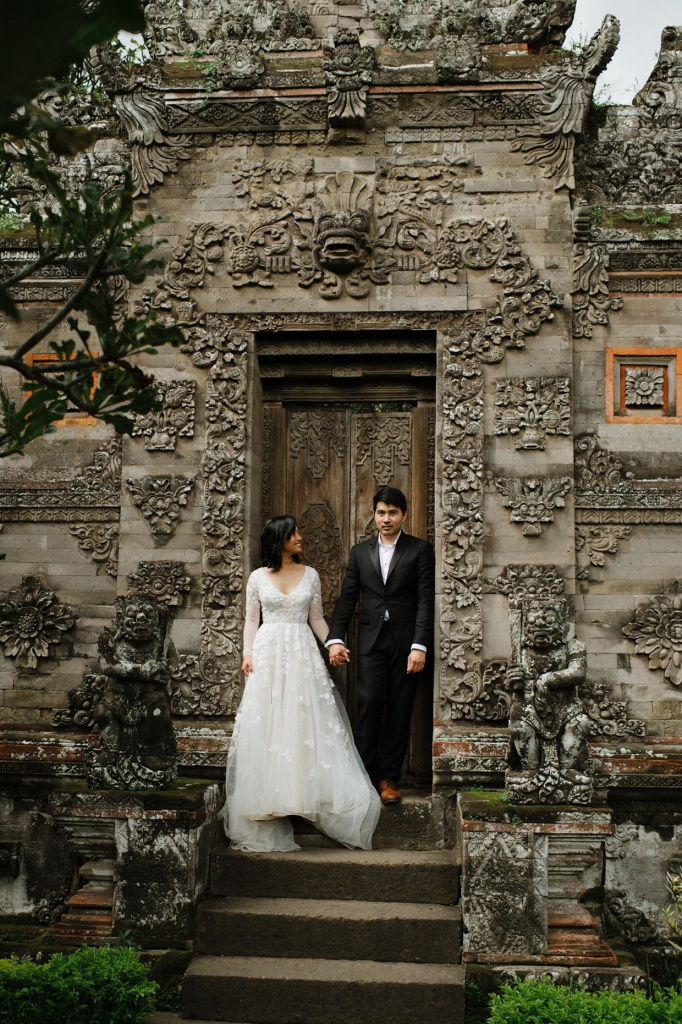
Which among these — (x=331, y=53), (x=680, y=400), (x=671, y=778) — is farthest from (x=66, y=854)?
(x=331, y=53)

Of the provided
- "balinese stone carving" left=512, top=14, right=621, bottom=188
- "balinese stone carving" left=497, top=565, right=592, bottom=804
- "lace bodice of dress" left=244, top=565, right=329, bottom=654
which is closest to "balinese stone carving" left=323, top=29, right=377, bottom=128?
"balinese stone carving" left=512, top=14, right=621, bottom=188

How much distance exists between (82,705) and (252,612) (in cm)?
172

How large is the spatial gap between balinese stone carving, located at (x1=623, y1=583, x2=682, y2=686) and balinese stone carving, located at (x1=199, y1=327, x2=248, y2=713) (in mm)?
2942

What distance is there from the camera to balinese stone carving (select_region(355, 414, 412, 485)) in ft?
27.0

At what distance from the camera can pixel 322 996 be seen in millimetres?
5660

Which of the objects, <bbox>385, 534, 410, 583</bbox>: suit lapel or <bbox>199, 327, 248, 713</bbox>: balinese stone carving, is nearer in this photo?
<bbox>385, 534, 410, 583</bbox>: suit lapel

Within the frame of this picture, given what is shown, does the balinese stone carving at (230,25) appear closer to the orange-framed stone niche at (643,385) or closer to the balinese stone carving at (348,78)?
the balinese stone carving at (348,78)

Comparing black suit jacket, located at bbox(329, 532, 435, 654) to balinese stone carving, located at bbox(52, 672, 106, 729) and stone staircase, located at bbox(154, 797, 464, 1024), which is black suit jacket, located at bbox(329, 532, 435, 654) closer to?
stone staircase, located at bbox(154, 797, 464, 1024)

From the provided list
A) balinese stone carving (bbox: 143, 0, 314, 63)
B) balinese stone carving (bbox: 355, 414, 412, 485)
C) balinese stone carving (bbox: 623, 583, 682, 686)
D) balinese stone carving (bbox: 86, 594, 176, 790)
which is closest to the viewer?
balinese stone carving (bbox: 86, 594, 176, 790)

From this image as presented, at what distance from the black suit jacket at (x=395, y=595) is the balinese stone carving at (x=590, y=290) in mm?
2183

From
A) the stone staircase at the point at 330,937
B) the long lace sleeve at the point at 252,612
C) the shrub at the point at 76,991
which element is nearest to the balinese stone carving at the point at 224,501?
the long lace sleeve at the point at 252,612

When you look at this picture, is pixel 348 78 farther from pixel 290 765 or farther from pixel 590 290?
pixel 290 765

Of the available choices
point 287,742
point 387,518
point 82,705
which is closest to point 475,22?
point 387,518

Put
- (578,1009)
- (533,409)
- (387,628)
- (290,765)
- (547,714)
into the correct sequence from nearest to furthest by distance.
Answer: (578,1009)
(547,714)
(290,765)
(387,628)
(533,409)
